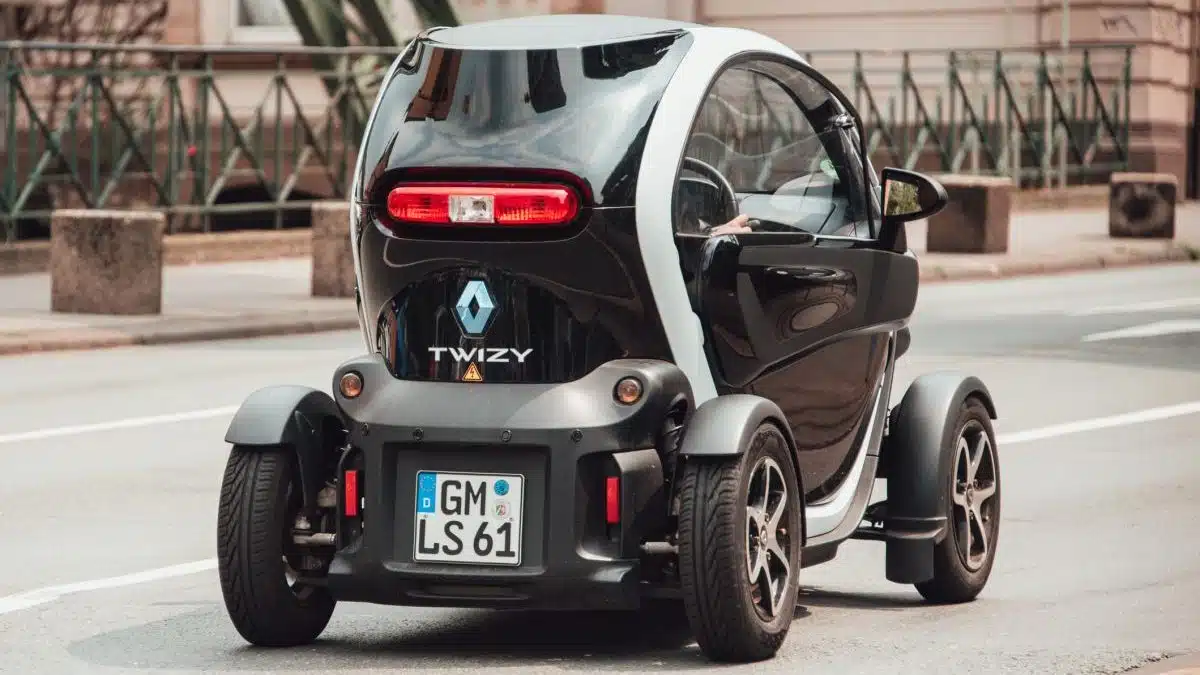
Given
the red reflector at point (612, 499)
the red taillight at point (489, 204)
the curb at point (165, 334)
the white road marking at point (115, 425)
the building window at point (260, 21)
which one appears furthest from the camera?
the building window at point (260, 21)

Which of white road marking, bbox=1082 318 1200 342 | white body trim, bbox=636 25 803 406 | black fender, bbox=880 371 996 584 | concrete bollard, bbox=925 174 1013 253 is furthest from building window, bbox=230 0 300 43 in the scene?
white body trim, bbox=636 25 803 406

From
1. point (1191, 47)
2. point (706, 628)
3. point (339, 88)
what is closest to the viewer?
point (706, 628)

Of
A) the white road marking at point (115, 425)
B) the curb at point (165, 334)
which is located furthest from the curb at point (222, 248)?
the white road marking at point (115, 425)

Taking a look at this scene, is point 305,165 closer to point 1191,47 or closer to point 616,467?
point 1191,47

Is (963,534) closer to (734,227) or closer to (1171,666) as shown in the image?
(1171,666)

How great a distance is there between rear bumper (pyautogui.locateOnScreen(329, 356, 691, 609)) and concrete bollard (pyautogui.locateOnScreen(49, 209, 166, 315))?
1131cm

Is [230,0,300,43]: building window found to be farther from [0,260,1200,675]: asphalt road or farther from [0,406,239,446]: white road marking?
[0,406,239,446]: white road marking

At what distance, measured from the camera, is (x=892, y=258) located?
7.62 m

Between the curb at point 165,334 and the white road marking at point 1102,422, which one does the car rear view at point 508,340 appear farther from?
the curb at point 165,334

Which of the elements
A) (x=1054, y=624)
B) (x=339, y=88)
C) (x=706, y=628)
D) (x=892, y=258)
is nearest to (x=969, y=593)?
(x=1054, y=624)

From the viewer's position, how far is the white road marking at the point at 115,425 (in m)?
12.0

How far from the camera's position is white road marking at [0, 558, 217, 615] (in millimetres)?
7820

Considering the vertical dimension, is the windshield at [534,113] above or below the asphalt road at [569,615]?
above

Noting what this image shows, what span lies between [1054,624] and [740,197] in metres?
1.46
